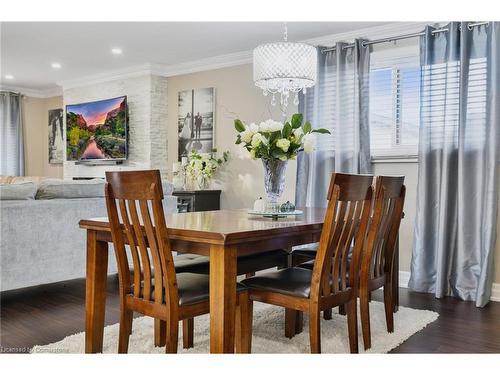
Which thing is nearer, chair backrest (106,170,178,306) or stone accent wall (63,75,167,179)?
chair backrest (106,170,178,306)

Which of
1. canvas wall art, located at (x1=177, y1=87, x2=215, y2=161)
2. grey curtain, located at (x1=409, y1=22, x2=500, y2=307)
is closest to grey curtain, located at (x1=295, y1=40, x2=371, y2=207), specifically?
grey curtain, located at (x1=409, y1=22, x2=500, y2=307)

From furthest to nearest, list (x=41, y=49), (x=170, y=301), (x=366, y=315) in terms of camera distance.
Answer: (x=41, y=49)
(x=366, y=315)
(x=170, y=301)

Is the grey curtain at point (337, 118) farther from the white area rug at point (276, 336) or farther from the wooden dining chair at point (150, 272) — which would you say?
the wooden dining chair at point (150, 272)

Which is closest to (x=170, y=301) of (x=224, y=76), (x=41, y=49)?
(x=224, y=76)

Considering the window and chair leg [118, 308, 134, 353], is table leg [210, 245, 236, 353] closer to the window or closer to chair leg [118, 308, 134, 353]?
chair leg [118, 308, 134, 353]

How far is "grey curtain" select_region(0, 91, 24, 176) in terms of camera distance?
26.7 ft

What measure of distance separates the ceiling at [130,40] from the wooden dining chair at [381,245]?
2.35 metres

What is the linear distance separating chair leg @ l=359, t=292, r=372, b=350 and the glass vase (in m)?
0.68

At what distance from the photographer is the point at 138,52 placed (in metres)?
5.82

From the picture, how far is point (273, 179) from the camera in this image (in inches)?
113

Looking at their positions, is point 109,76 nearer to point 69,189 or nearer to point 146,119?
point 146,119

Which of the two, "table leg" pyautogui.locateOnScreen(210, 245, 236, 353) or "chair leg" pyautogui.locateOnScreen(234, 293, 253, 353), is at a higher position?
"table leg" pyautogui.locateOnScreen(210, 245, 236, 353)

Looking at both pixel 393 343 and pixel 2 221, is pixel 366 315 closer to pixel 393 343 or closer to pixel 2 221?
pixel 393 343

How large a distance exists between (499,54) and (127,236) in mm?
3268
